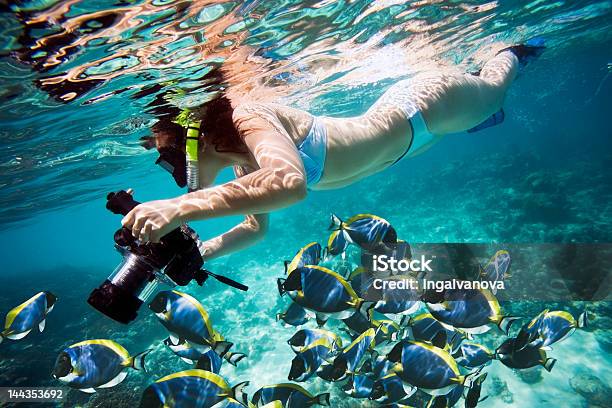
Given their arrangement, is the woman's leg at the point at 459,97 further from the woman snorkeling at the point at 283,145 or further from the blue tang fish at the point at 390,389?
the blue tang fish at the point at 390,389

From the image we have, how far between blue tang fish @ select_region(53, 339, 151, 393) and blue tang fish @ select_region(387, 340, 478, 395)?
2.83 meters

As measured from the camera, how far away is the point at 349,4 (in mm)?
6547

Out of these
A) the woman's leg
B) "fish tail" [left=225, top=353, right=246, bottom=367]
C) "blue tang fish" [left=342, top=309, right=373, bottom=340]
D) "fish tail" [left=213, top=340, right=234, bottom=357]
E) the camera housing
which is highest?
the camera housing

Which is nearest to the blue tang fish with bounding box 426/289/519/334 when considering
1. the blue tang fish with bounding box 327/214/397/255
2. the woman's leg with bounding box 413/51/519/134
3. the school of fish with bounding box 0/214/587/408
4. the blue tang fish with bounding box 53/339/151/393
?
the school of fish with bounding box 0/214/587/408

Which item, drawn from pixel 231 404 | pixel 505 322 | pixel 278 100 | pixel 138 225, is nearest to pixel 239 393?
pixel 231 404

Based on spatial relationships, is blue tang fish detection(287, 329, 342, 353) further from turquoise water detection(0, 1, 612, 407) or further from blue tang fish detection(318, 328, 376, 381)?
turquoise water detection(0, 1, 612, 407)

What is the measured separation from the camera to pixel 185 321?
10.6 ft

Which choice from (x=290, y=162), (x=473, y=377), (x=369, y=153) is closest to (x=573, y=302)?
(x=473, y=377)

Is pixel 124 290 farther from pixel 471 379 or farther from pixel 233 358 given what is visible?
pixel 471 379

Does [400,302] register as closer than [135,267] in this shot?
No

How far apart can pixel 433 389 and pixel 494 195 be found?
63.5ft

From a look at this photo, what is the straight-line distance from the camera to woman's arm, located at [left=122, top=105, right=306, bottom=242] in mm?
1637

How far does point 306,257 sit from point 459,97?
291 centimetres

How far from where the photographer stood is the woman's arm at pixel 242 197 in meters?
1.64
